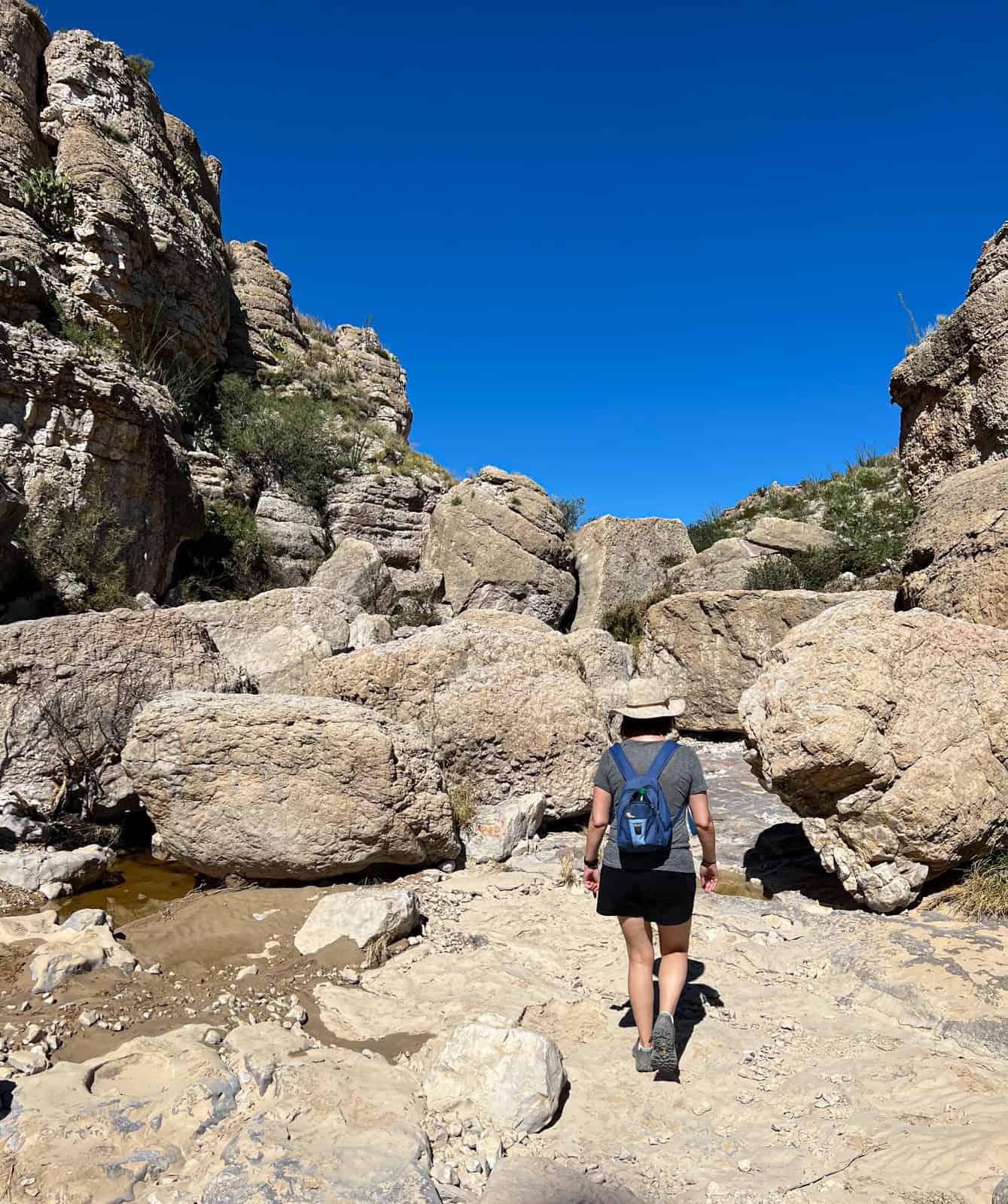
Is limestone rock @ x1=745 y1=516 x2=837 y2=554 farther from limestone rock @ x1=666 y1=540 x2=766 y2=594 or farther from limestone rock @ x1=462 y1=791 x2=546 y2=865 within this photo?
limestone rock @ x1=462 y1=791 x2=546 y2=865

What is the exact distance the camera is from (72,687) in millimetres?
6824

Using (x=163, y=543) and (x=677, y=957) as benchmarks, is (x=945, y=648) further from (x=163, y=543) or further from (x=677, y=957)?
(x=163, y=543)

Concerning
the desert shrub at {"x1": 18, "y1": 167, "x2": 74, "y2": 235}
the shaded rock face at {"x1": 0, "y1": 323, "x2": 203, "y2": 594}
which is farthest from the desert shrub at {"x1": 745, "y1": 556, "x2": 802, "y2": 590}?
the desert shrub at {"x1": 18, "y1": 167, "x2": 74, "y2": 235}

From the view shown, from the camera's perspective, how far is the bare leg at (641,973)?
11.5 feet

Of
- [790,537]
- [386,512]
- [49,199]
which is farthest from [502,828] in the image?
[49,199]

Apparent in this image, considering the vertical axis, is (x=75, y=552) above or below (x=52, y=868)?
above

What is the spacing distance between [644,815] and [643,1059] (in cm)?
108

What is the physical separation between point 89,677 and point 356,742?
112 inches

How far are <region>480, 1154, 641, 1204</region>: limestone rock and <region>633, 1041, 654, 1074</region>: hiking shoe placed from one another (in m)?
0.65

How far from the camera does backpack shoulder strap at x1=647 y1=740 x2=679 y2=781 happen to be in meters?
3.53

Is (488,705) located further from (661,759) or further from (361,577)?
(361,577)

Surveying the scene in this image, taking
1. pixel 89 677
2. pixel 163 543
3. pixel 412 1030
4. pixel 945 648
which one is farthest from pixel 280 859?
pixel 163 543

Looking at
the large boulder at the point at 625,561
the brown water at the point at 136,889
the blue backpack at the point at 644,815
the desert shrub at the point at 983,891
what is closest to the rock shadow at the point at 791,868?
the desert shrub at the point at 983,891

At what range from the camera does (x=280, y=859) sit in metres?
5.55
